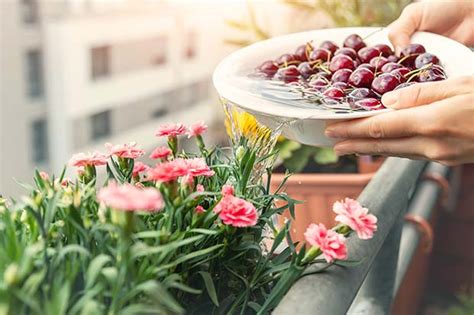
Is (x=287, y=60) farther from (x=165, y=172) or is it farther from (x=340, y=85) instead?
(x=165, y=172)

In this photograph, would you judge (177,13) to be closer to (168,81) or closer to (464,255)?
(168,81)

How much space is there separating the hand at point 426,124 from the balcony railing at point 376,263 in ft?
0.18

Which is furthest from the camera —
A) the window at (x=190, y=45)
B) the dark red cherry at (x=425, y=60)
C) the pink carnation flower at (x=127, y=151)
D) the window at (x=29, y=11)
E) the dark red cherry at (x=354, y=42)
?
the window at (x=190, y=45)

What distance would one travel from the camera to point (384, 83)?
81cm

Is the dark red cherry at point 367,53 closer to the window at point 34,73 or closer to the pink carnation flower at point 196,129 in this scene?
the pink carnation flower at point 196,129

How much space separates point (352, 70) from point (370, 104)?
3.7 inches

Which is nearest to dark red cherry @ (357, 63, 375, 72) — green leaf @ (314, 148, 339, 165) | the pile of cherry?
the pile of cherry

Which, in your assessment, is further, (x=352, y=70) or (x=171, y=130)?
(x=352, y=70)

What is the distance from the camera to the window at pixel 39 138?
3.38 meters

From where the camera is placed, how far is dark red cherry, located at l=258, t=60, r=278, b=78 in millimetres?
940

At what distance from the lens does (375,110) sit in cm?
78

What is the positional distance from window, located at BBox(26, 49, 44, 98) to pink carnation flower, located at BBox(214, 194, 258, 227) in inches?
111

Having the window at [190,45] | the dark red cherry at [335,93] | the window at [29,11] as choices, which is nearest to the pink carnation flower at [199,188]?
the dark red cherry at [335,93]

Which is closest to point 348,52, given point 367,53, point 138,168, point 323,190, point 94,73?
point 367,53
